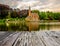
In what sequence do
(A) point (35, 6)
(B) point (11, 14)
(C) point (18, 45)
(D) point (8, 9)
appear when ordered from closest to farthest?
(C) point (18, 45) < (B) point (11, 14) < (D) point (8, 9) < (A) point (35, 6)

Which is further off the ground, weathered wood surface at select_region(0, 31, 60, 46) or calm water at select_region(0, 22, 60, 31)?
weathered wood surface at select_region(0, 31, 60, 46)

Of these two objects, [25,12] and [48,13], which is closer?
[25,12]

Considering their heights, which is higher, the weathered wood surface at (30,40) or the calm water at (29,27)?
the weathered wood surface at (30,40)

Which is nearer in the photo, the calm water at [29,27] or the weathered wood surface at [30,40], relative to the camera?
the weathered wood surface at [30,40]

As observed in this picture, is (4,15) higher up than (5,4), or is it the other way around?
(5,4)

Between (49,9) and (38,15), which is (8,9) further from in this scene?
(49,9)

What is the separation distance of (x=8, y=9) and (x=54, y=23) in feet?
6.39

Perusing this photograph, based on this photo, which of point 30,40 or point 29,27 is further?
point 29,27

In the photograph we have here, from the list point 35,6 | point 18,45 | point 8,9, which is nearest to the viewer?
point 18,45

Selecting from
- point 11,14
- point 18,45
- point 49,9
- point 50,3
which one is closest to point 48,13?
point 49,9

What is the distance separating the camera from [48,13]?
22.5 ft

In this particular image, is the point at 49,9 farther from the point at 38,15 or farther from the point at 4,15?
the point at 4,15

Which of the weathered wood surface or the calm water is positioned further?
the calm water

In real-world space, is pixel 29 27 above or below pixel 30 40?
below
